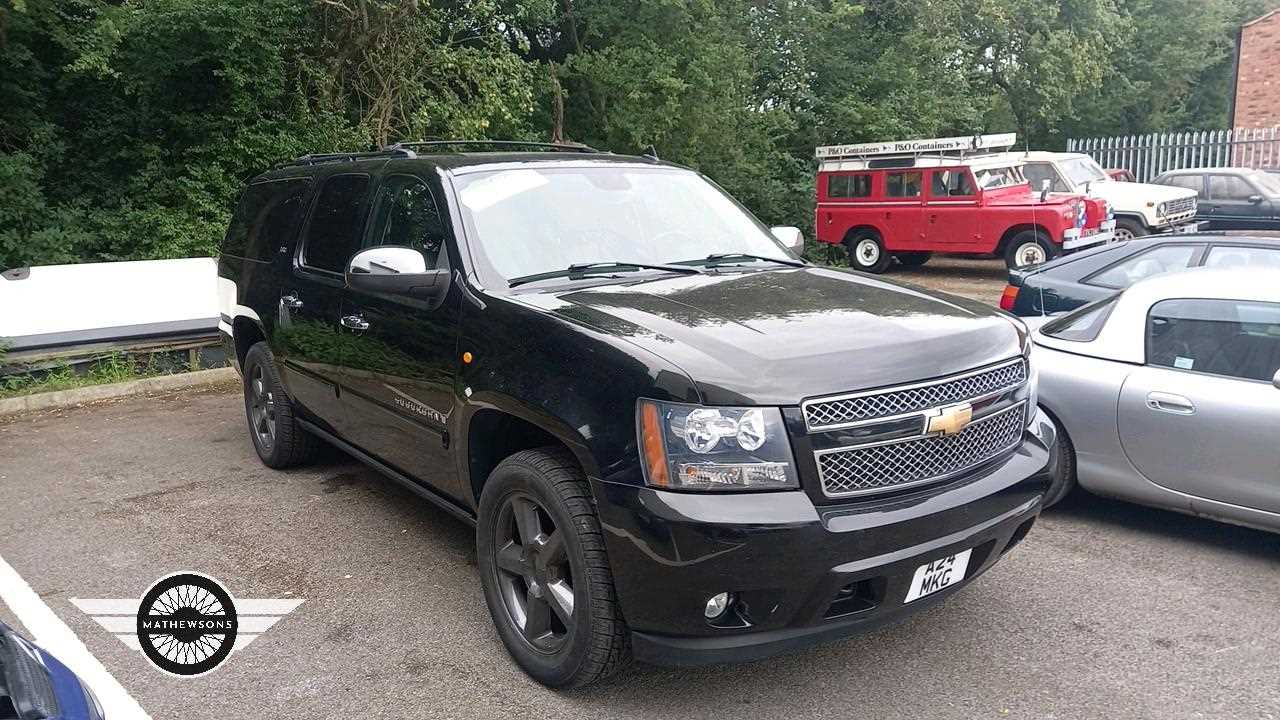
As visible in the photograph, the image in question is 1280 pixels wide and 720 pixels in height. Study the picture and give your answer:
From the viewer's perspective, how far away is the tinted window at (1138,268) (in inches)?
282

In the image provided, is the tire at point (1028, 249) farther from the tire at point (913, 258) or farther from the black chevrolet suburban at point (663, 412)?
the black chevrolet suburban at point (663, 412)

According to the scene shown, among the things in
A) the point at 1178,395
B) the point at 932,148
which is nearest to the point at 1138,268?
the point at 1178,395

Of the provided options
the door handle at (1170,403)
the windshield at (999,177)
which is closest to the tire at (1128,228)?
the windshield at (999,177)

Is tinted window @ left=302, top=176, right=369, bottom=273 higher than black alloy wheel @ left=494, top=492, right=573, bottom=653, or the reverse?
Answer: tinted window @ left=302, top=176, right=369, bottom=273

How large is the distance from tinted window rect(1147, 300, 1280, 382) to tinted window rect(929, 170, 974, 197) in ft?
43.1

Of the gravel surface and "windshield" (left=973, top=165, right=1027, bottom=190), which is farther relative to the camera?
"windshield" (left=973, top=165, right=1027, bottom=190)

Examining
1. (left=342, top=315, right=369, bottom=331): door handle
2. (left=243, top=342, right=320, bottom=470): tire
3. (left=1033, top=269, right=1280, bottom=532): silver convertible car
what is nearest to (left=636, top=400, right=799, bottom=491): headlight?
(left=1033, top=269, right=1280, bottom=532): silver convertible car

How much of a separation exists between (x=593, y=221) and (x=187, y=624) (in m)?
2.44

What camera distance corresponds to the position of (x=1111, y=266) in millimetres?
7438

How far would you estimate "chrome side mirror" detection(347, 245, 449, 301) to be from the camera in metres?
3.99

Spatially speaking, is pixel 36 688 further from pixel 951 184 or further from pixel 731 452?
pixel 951 184

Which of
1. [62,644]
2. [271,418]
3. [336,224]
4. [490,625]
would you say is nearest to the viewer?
[62,644]

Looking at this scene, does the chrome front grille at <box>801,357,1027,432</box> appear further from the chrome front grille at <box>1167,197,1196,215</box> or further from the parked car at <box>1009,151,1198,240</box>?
the chrome front grille at <box>1167,197,1196,215</box>

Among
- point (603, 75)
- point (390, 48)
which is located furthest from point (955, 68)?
point (390, 48)
